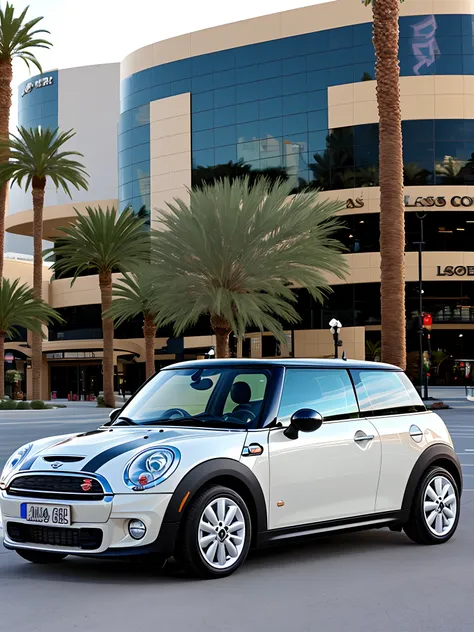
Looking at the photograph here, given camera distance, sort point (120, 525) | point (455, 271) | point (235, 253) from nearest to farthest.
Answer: point (120, 525) < point (235, 253) < point (455, 271)

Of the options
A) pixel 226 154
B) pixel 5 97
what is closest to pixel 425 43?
pixel 226 154

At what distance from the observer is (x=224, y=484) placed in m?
7.93

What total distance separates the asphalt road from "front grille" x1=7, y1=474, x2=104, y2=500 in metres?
0.62

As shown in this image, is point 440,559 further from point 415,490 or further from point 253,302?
point 253,302

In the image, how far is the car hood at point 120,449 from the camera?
7.60 m

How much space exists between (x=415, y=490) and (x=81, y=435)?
2987 millimetres

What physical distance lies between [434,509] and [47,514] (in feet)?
12.1

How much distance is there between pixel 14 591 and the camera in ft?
24.3

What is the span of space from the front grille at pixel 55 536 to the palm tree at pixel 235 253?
2155cm

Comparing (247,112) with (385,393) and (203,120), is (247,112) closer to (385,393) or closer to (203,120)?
(203,120)

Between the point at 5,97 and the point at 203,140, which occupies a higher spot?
the point at 203,140

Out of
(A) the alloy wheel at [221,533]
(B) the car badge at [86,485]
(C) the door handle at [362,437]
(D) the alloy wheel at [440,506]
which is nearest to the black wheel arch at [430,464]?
(D) the alloy wheel at [440,506]

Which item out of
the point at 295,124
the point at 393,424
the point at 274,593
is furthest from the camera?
the point at 295,124

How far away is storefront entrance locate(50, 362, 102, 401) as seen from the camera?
281 ft
